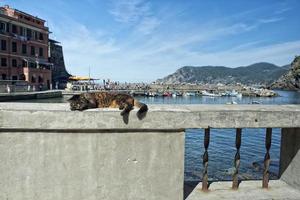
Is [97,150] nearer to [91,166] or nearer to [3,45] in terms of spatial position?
[91,166]

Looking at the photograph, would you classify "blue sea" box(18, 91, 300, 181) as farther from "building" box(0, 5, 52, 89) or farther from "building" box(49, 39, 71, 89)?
"building" box(49, 39, 71, 89)

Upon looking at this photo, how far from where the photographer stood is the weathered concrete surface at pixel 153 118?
384 cm

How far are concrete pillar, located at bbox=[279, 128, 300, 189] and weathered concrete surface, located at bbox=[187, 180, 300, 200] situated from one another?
139mm

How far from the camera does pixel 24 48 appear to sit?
6181 cm

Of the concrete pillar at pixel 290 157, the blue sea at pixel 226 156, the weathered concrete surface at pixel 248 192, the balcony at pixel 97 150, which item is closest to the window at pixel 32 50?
the blue sea at pixel 226 156

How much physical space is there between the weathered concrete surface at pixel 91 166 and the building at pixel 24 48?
5712 centimetres

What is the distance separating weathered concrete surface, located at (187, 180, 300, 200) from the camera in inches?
183

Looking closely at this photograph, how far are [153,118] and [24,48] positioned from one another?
209ft

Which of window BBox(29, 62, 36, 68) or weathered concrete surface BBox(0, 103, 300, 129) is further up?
window BBox(29, 62, 36, 68)

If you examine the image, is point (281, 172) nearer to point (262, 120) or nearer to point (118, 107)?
point (262, 120)

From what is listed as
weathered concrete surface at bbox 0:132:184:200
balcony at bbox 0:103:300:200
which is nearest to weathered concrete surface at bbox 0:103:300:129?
balcony at bbox 0:103:300:200

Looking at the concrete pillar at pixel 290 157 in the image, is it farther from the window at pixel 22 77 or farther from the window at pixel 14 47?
the window at pixel 14 47

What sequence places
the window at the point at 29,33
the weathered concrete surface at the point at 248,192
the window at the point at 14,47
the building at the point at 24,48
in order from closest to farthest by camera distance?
Result: the weathered concrete surface at the point at 248,192
the building at the point at 24,48
the window at the point at 14,47
the window at the point at 29,33

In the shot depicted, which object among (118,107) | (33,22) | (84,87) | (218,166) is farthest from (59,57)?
(118,107)
